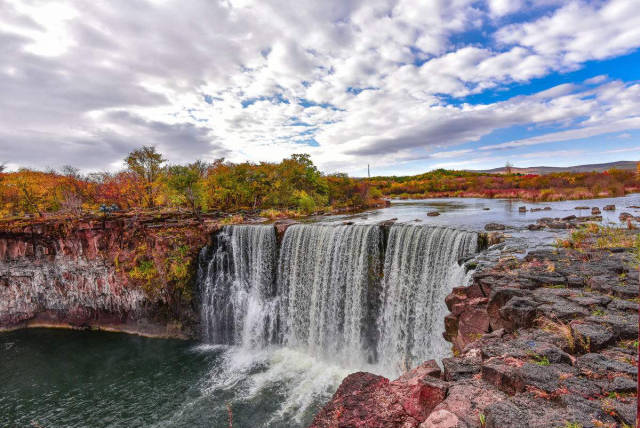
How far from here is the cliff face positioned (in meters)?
15.3

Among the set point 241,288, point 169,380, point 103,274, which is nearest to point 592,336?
point 169,380

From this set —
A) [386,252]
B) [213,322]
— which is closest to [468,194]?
[386,252]

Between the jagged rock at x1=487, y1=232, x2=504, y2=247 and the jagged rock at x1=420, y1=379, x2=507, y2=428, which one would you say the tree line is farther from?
the jagged rock at x1=420, y1=379, x2=507, y2=428

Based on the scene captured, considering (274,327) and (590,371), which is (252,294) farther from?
(590,371)

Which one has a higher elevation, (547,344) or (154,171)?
(154,171)

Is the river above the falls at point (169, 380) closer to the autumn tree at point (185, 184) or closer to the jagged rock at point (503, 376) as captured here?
the jagged rock at point (503, 376)

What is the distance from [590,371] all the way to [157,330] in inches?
679

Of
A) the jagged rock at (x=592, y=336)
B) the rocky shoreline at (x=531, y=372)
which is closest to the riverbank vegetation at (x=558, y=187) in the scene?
the rocky shoreline at (x=531, y=372)

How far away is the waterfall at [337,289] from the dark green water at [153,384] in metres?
1.12

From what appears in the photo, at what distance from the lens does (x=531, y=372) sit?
11.6ft

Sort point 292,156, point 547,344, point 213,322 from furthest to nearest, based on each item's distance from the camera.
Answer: point 292,156, point 213,322, point 547,344

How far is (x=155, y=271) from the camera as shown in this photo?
15.3 metres

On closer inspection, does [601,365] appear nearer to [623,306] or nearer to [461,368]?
[461,368]

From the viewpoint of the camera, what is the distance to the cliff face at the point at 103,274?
15.3 meters
